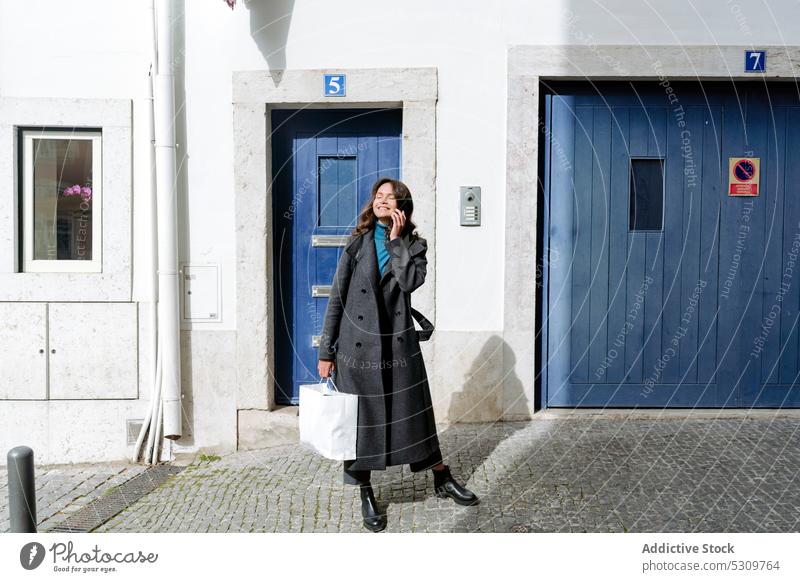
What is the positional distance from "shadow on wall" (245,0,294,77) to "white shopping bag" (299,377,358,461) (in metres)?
2.75

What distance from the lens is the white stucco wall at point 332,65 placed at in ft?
17.1

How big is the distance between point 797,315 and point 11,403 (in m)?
6.28

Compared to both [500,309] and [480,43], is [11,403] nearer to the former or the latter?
[500,309]

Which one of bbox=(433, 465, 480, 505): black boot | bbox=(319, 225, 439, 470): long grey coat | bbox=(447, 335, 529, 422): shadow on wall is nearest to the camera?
bbox=(319, 225, 439, 470): long grey coat

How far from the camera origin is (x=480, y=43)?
17.2ft

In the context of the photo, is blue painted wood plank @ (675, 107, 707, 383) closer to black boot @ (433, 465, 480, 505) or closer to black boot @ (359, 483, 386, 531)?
black boot @ (433, 465, 480, 505)

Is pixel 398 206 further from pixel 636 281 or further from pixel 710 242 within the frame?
pixel 710 242

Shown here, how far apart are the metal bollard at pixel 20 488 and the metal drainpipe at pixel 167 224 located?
2469 millimetres

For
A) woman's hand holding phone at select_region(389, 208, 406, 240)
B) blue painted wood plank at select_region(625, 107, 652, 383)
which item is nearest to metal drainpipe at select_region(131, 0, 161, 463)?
woman's hand holding phone at select_region(389, 208, 406, 240)

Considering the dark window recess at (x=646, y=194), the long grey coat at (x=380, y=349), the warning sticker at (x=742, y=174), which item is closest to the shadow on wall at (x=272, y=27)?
the long grey coat at (x=380, y=349)

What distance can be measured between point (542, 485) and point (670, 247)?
92.5 inches

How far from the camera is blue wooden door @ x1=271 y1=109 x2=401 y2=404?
18.1 feet

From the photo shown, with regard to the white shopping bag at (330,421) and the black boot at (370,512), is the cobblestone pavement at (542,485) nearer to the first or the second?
the black boot at (370,512)

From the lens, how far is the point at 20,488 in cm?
280
